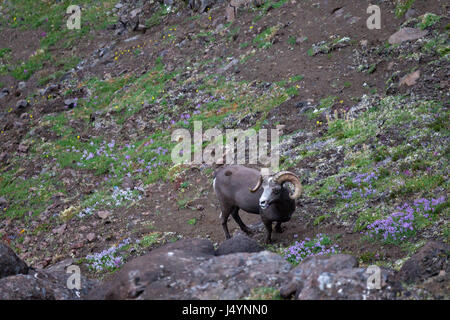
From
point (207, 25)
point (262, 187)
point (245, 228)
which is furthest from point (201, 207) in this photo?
point (207, 25)

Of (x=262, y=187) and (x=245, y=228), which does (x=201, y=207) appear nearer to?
(x=245, y=228)

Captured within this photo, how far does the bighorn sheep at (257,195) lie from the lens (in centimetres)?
1348

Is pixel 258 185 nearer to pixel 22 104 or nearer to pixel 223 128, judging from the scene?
pixel 223 128

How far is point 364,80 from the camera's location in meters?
20.6

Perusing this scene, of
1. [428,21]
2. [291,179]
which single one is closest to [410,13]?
[428,21]

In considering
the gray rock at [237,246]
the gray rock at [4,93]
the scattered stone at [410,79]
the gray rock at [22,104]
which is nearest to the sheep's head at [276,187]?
the gray rock at [237,246]

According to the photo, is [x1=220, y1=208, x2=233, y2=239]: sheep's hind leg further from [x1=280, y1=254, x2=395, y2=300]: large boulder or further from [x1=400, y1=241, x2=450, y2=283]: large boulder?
[x1=400, y1=241, x2=450, y2=283]: large boulder

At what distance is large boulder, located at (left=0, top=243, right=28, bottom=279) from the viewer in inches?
429

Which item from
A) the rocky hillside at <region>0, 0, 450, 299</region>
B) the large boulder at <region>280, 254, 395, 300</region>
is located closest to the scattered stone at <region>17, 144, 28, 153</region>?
the rocky hillside at <region>0, 0, 450, 299</region>

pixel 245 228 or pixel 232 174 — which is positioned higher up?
pixel 232 174

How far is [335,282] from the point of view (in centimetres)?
768

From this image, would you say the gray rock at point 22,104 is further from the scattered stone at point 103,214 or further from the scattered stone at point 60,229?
the scattered stone at point 103,214

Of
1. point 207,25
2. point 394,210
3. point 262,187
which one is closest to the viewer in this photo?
point 394,210
